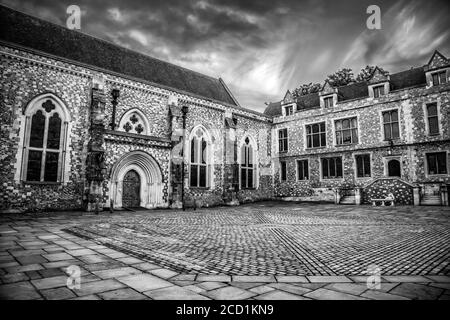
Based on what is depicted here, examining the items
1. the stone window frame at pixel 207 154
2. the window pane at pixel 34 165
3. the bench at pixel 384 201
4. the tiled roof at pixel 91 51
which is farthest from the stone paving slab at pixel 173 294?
the bench at pixel 384 201

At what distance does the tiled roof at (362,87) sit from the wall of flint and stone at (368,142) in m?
1.12

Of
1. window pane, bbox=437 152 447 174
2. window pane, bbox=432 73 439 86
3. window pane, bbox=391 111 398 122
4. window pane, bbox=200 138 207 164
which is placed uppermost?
window pane, bbox=432 73 439 86

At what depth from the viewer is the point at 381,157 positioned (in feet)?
67.4

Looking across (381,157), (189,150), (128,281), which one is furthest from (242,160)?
(128,281)

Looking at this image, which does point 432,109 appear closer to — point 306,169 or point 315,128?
point 315,128

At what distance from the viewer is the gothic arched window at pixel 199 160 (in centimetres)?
1961

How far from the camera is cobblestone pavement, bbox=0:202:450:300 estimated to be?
3.05 m

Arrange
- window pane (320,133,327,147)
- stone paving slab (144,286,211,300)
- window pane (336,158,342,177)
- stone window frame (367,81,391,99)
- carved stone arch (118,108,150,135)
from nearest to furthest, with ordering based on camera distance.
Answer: stone paving slab (144,286,211,300) → carved stone arch (118,108,150,135) → stone window frame (367,81,391,99) → window pane (336,158,342,177) → window pane (320,133,327,147)

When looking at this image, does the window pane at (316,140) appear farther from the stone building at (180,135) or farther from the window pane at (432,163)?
the window pane at (432,163)

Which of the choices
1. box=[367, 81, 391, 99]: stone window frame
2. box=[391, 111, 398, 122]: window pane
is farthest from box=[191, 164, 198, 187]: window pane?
box=[391, 111, 398, 122]: window pane

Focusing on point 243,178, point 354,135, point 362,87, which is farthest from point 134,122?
point 362,87

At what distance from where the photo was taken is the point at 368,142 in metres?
Result: 21.2

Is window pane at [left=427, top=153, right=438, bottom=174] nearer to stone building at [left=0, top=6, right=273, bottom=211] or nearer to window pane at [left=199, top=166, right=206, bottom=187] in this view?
stone building at [left=0, top=6, right=273, bottom=211]
